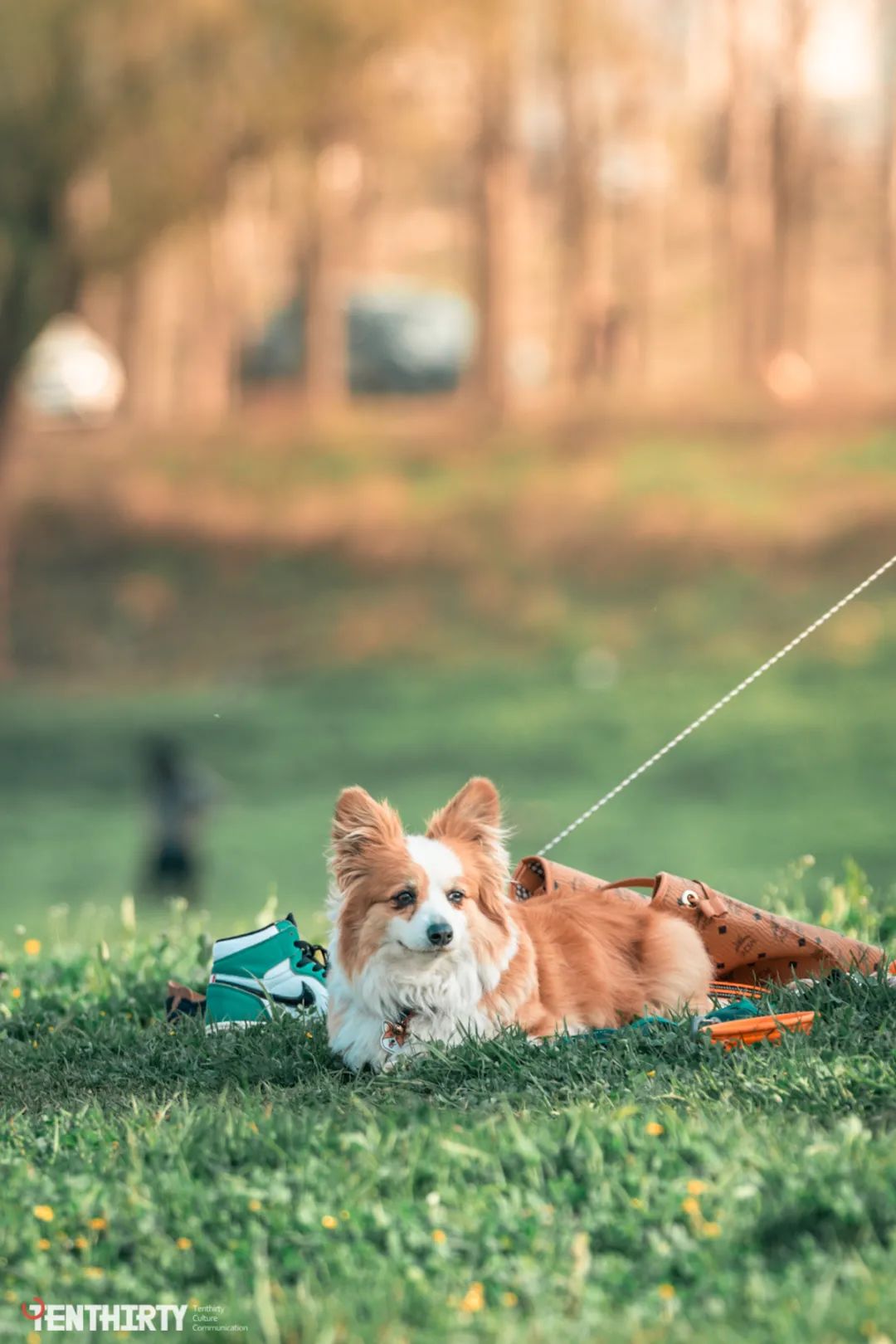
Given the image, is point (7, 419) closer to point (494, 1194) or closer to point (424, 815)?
point (424, 815)

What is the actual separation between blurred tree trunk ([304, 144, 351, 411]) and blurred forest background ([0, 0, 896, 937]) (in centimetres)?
7

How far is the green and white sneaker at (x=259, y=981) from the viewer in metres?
4.71

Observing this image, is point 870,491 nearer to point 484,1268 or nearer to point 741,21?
point 741,21

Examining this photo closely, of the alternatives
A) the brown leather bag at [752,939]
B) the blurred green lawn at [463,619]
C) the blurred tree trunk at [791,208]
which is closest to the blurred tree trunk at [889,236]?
the blurred tree trunk at [791,208]

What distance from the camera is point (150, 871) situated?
15.3 m

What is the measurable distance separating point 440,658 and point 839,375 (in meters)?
6.63

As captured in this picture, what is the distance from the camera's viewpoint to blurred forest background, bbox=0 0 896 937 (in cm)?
1978

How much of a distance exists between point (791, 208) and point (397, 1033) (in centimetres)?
2054

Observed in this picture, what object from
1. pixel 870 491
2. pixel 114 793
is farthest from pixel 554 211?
pixel 114 793

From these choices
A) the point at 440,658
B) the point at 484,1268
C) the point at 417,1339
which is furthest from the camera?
the point at 440,658

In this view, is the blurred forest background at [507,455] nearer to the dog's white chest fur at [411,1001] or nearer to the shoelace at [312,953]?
the shoelace at [312,953]

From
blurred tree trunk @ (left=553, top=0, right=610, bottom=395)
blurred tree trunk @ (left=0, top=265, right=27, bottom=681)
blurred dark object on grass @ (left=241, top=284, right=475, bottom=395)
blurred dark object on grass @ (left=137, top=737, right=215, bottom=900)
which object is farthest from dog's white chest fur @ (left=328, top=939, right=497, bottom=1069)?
blurred dark object on grass @ (left=241, top=284, right=475, bottom=395)

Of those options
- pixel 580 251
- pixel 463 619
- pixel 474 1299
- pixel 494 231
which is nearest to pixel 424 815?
pixel 463 619

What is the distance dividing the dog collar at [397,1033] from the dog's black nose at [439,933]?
11.5 inches
